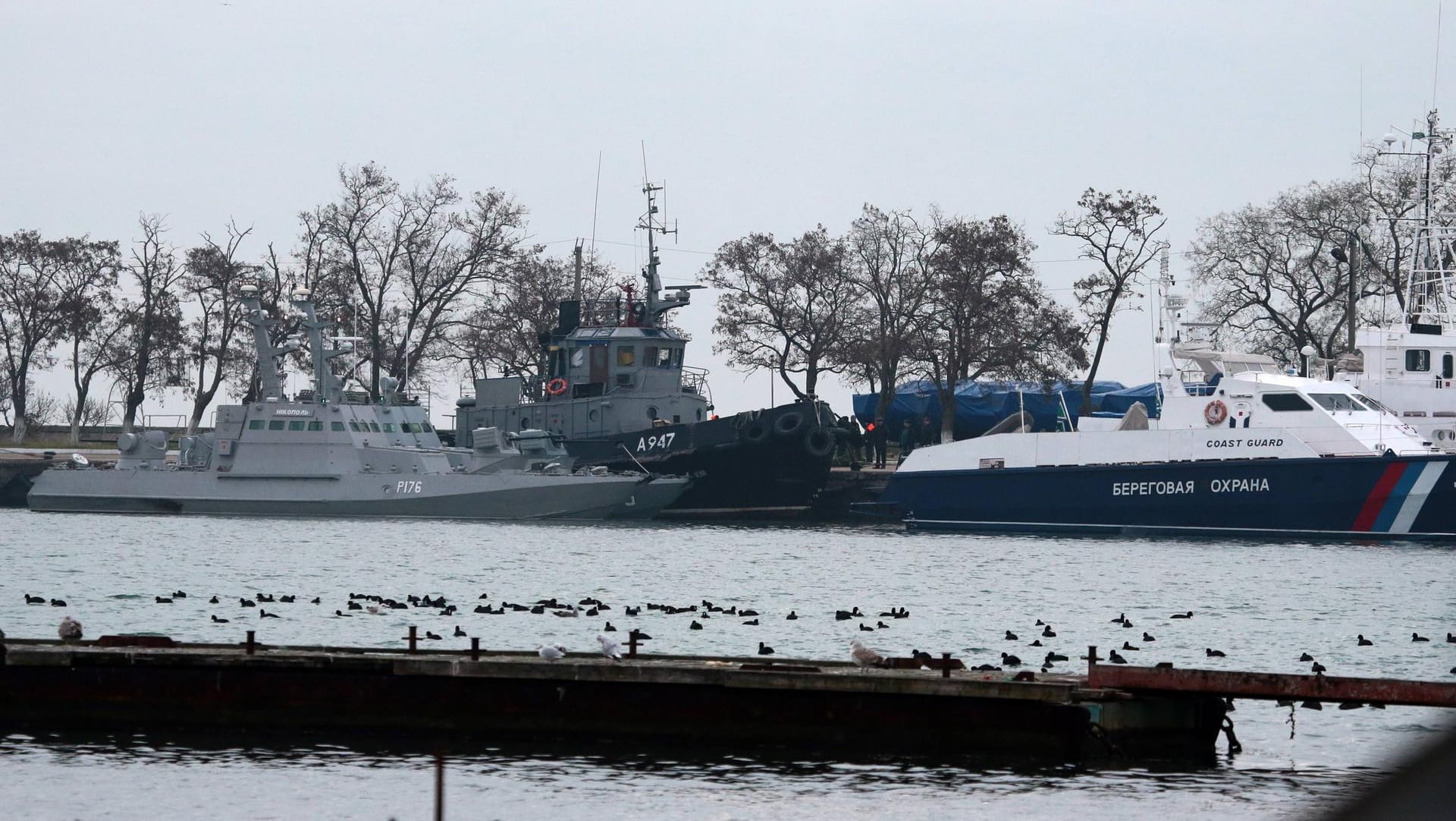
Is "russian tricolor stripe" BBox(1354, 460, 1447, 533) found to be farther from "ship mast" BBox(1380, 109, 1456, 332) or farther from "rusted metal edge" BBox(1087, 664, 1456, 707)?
"rusted metal edge" BBox(1087, 664, 1456, 707)

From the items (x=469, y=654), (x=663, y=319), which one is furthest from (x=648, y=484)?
(x=469, y=654)

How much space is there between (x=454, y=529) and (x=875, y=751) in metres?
32.9

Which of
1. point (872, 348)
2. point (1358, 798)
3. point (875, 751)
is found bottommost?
point (875, 751)

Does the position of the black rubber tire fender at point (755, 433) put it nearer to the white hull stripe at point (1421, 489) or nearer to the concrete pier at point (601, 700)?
the white hull stripe at point (1421, 489)

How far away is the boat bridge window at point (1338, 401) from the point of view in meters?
37.2

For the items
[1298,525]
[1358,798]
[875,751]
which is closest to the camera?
[1358,798]

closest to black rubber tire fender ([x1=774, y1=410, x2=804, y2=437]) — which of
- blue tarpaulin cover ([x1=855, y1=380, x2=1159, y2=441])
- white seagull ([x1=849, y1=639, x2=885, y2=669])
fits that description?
blue tarpaulin cover ([x1=855, y1=380, x2=1159, y2=441])

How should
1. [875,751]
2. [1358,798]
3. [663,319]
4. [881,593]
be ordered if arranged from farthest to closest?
[663,319] < [881,593] < [875,751] < [1358,798]

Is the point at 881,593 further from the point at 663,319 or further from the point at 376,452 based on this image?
the point at 663,319

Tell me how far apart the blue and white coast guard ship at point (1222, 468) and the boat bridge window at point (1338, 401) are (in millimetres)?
37

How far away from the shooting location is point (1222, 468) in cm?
3766

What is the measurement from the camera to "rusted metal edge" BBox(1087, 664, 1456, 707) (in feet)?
37.9

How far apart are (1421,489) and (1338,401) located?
2822 millimetres

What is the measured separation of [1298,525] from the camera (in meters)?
37.0
